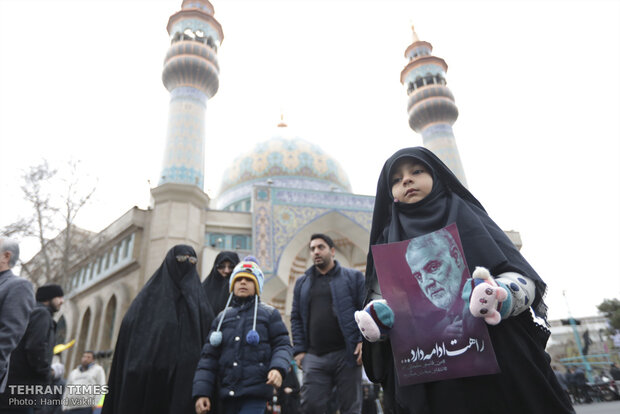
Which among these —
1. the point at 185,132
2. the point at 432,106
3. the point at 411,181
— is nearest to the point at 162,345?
the point at 411,181

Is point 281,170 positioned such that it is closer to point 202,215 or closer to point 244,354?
point 202,215

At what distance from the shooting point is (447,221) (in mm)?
1406

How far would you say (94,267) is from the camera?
598 inches

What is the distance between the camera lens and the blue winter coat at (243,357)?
2154 millimetres

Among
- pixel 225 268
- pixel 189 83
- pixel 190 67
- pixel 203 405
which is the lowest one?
pixel 203 405

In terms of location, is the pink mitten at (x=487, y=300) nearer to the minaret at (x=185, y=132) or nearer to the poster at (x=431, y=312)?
the poster at (x=431, y=312)

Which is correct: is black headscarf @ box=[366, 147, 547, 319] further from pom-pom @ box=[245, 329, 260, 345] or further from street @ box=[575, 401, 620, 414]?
street @ box=[575, 401, 620, 414]

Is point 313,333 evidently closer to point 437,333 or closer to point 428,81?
point 437,333

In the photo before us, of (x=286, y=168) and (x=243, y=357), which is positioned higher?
(x=286, y=168)

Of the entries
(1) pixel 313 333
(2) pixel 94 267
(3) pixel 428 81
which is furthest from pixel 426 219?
(3) pixel 428 81

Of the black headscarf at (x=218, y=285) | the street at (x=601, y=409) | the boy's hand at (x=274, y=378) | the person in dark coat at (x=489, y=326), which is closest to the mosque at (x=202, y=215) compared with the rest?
the black headscarf at (x=218, y=285)

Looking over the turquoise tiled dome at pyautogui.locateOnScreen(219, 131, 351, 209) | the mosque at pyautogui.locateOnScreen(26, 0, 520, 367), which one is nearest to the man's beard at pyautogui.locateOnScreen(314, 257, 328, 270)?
the mosque at pyautogui.locateOnScreen(26, 0, 520, 367)

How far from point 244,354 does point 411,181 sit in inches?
54.1

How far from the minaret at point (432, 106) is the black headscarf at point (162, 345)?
15122mm
